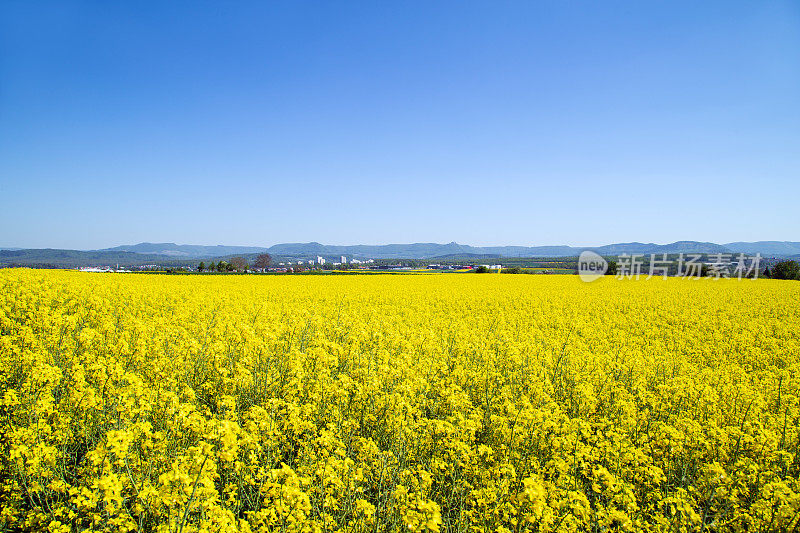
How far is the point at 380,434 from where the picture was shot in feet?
18.1

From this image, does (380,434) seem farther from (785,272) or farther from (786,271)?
(786,271)

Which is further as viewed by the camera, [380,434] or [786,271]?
[786,271]

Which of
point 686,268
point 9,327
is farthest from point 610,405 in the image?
point 686,268

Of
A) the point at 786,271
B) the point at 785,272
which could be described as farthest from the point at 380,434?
the point at 786,271

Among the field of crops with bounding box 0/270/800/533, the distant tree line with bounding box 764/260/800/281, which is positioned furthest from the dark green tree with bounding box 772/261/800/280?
the field of crops with bounding box 0/270/800/533

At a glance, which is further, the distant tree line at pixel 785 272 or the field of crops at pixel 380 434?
the distant tree line at pixel 785 272

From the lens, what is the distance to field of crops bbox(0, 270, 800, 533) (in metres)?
3.51

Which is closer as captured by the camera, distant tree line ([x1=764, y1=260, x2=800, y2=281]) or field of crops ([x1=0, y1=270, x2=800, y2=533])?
field of crops ([x1=0, y1=270, x2=800, y2=533])

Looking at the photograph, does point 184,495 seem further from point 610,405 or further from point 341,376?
point 610,405

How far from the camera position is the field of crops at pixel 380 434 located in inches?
138

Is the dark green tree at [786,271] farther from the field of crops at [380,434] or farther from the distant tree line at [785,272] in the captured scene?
the field of crops at [380,434]

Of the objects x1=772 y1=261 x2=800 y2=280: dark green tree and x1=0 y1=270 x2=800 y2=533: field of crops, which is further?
x1=772 y1=261 x2=800 y2=280: dark green tree

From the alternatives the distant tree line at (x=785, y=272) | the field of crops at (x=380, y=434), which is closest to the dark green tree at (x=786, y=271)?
the distant tree line at (x=785, y=272)

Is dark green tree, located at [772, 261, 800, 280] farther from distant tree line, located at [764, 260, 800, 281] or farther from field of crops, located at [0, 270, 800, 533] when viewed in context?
field of crops, located at [0, 270, 800, 533]
